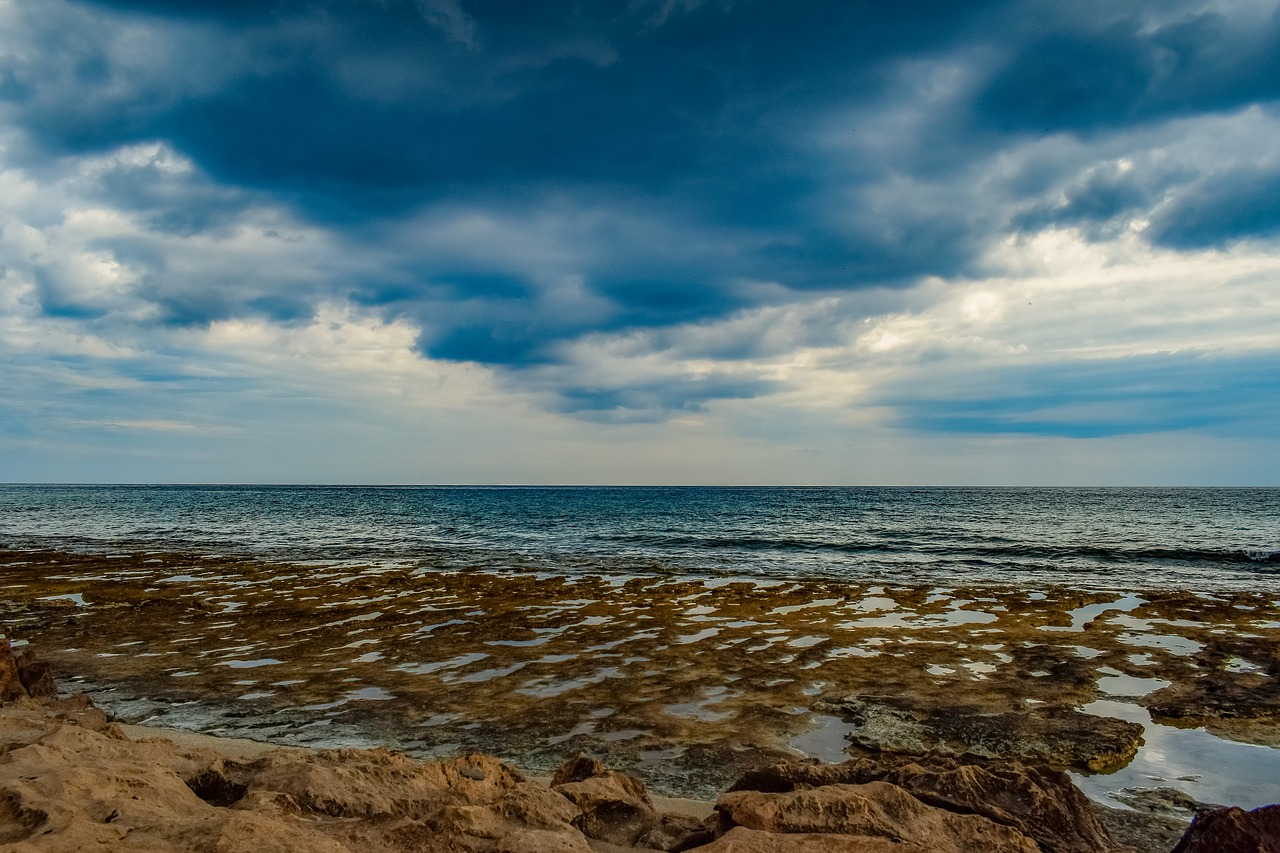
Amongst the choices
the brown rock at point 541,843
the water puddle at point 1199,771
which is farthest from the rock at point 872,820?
the water puddle at point 1199,771

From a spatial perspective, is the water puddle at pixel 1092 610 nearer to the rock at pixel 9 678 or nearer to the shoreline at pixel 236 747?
the shoreline at pixel 236 747

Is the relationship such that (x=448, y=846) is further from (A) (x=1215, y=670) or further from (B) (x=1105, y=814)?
(A) (x=1215, y=670)

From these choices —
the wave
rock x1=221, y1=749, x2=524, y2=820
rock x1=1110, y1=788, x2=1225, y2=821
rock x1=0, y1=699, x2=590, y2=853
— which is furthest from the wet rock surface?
the wave

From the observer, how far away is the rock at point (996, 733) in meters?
7.94

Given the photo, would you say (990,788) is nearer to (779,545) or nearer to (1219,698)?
(1219,698)

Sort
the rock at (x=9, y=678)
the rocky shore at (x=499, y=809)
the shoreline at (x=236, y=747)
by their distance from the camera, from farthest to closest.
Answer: the rock at (x=9, y=678) < the shoreline at (x=236, y=747) < the rocky shore at (x=499, y=809)

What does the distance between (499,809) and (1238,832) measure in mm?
4575

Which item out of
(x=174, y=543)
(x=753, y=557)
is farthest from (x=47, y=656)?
(x=174, y=543)

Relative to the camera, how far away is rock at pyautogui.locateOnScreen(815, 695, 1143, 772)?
26.1ft

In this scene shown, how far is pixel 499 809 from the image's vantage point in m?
4.77

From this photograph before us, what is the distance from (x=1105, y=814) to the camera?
6.42m

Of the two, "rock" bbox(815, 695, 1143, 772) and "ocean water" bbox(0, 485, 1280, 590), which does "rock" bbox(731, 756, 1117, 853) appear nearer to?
"rock" bbox(815, 695, 1143, 772)

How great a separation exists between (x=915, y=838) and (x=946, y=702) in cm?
631

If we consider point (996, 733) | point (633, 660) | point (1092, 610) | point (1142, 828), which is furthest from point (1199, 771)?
point (1092, 610)
